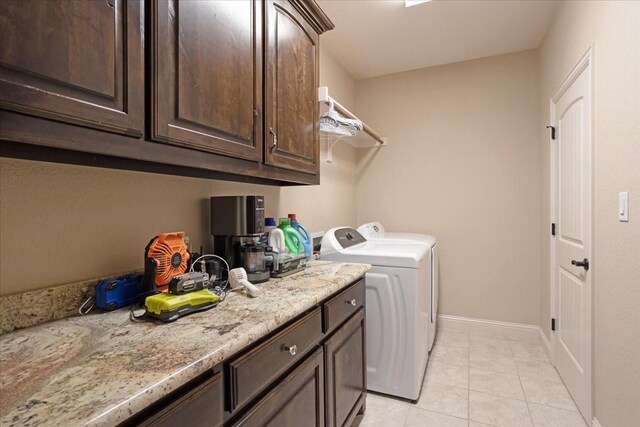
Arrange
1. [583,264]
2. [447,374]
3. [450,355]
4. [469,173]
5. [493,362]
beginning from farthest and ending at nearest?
[469,173] < [450,355] < [493,362] < [447,374] < [583,264]

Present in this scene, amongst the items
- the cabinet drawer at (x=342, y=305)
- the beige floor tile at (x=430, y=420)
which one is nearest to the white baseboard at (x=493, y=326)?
→ the beige floor tile at (x=430, y=420)

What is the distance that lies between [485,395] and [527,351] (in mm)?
913

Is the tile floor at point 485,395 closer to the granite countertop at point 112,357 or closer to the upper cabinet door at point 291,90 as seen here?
the granite countertop at point 112,357

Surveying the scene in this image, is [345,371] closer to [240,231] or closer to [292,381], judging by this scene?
[292,381]

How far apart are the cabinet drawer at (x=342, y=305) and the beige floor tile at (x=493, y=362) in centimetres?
138

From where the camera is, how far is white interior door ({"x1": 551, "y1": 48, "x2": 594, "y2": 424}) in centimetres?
175

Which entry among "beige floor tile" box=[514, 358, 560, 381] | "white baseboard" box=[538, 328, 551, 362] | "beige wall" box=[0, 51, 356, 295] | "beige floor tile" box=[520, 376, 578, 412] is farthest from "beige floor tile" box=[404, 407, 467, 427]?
"beige wall" box=[0, 51, 356, 295]

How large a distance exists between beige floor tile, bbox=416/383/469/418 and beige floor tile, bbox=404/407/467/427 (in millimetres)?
41

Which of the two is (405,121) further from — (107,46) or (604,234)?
(107,46)

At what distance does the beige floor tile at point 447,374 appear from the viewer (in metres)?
2.21

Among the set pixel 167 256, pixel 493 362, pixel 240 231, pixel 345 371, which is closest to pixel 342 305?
pixel 345 371

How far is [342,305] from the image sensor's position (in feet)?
4.85

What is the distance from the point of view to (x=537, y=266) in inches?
113

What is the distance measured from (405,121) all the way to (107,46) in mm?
2991
